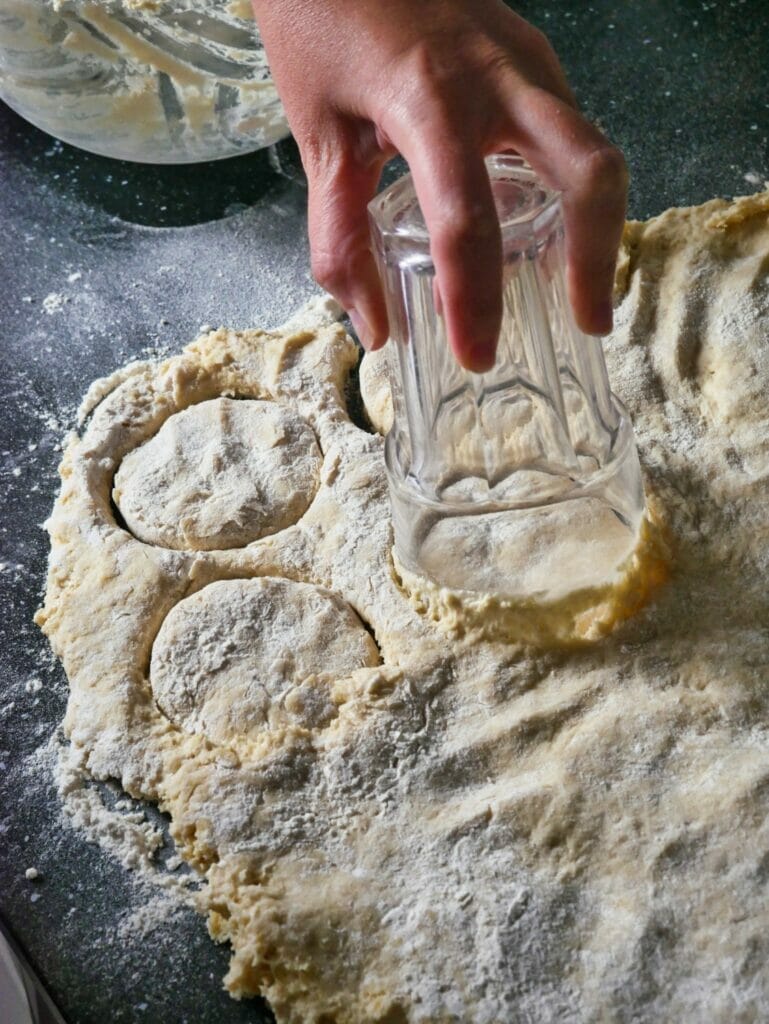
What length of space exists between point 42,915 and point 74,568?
0.30 meters

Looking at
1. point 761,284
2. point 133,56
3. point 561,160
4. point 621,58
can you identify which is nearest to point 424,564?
point 561,160

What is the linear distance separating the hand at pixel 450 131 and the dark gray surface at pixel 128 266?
1.22 ft

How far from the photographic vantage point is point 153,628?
0.95 meters

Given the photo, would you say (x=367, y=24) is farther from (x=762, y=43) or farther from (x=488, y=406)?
(x=762, y=43)

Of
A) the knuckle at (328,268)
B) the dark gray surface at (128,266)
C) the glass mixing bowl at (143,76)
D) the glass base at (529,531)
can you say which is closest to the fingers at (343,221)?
the knuckle at (328,268)

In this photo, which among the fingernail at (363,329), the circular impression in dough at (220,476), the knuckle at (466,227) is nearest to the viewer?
the knuckle at (466,227)

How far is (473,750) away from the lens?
0.82 metres

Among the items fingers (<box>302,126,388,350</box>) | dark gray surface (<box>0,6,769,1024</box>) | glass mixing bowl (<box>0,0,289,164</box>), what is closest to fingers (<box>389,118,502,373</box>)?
fingers (<box>302,126,388,350</box>)

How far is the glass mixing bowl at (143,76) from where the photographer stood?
1235 mm

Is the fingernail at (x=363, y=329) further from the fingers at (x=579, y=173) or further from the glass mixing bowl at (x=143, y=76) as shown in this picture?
the glass mixing bowl at (x=143, y=76)

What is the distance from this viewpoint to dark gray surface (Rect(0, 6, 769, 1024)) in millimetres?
839

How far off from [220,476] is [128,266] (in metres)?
0.40

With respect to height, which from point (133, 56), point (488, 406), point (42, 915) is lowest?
point (42, 915)

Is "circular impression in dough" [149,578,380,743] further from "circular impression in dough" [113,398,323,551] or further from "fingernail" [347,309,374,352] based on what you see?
"fingernail" [347,309,374,352]
